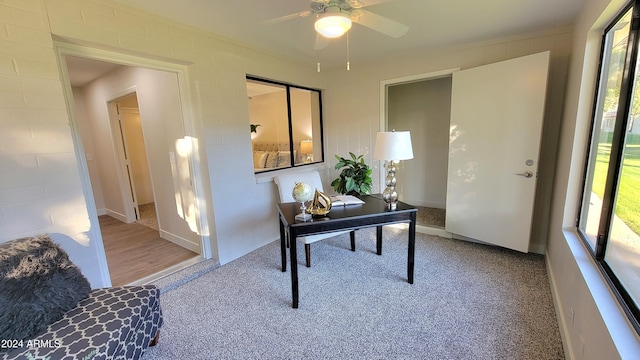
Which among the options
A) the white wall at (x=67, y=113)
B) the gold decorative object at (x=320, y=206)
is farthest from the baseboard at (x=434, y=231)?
the white wall at (x=67, y=113)

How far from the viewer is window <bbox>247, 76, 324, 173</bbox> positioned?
11.1 feet

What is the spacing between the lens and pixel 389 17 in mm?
2172

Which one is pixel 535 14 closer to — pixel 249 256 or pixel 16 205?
pixel 249 256

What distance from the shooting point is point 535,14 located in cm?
220

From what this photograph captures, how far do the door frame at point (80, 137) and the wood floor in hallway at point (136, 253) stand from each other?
0.44 metres

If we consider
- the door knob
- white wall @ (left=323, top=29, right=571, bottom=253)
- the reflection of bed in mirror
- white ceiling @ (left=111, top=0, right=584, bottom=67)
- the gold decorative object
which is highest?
white ceiling @ (left=111, top=0, right=584, bottom=67)

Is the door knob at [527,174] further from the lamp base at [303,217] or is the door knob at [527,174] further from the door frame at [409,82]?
the lamp base at [303,217]

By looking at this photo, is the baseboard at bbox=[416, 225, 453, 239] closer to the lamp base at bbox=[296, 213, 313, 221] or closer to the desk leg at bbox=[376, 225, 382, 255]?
the desk leg at bbox=[376, 225, 382, 255]

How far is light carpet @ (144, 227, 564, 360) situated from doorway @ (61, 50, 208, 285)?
2.51 ft

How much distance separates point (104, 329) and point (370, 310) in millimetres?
1639

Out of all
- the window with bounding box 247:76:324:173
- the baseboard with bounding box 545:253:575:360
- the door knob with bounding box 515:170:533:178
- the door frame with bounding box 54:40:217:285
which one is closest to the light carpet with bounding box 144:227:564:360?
the baseboard with bounding box 545:253:575:360

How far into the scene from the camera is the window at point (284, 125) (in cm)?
340

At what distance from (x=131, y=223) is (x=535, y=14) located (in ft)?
18.5

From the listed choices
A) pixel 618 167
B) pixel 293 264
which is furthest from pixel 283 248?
pixel 618 167
